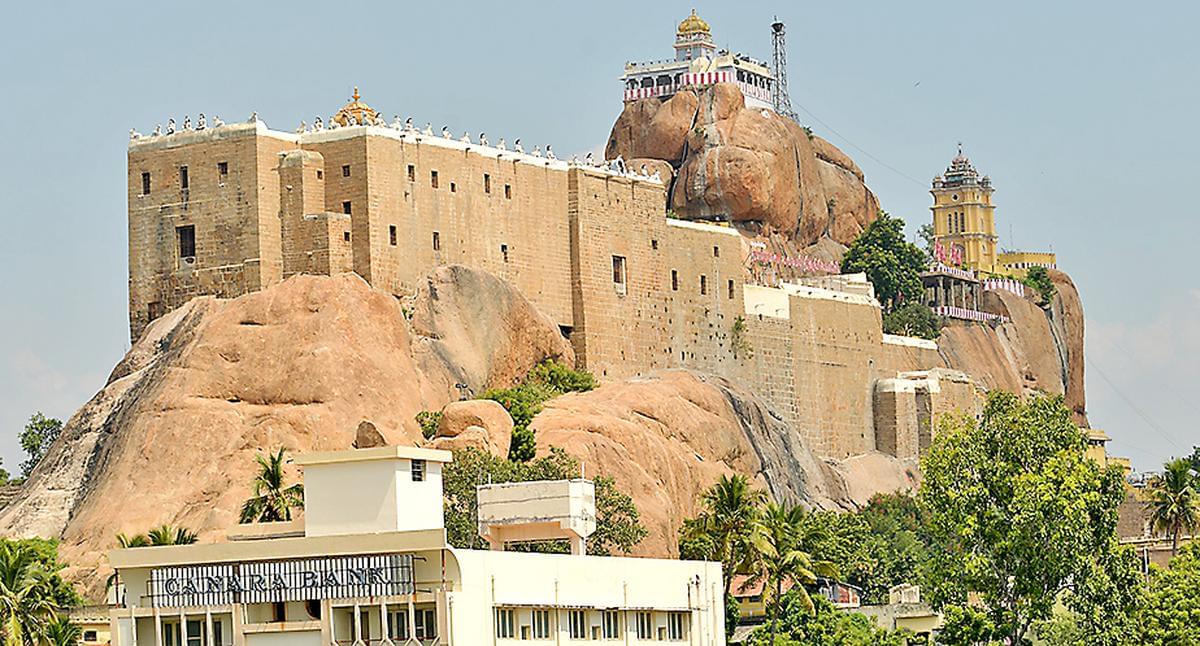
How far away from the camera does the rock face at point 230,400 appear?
8512 centimetres

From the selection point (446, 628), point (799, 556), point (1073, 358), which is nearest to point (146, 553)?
point (446, 628)

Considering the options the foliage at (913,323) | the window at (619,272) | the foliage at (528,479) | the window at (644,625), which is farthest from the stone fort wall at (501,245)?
the window at (644,625)

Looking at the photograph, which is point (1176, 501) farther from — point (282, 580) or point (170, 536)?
point (282, 580)

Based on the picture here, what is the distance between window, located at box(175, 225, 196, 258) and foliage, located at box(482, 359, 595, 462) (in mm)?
11986

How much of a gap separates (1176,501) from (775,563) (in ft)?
83.3

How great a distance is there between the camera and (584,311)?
104 meters

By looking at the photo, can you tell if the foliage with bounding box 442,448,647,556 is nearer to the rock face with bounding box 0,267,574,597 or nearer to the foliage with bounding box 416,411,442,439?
the foliage with bounding box 416,411,442,439

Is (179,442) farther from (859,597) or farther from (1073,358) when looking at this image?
(1073,358)

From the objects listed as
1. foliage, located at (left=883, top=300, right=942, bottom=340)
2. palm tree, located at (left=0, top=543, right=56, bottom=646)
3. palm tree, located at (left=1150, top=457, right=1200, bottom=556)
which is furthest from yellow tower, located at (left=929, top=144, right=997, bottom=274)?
palm tree, located at (left=0, top=543, right=56, bottom=646)

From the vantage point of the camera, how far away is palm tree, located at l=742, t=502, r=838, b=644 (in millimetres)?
77500

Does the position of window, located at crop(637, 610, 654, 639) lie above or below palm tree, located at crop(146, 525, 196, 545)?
below

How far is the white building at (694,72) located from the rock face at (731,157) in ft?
4.24

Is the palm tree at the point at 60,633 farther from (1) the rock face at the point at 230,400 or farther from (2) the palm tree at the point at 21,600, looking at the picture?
(1) the rock face at the point at 230,400

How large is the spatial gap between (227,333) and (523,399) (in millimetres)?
11352
